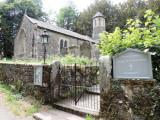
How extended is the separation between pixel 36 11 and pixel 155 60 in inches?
Result: 1343

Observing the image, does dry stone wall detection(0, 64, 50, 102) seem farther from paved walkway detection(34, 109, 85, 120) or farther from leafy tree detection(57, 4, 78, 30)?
leafy tree detection(57, 4, 78, 30)

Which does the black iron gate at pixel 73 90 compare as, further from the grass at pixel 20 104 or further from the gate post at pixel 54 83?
the grass at pixel 20 104

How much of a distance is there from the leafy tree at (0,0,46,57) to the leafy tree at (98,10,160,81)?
2868 cm

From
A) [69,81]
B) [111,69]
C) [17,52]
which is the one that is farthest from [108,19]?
[111,69]

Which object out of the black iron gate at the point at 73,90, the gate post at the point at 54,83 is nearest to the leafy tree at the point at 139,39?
the black iron gate at the point at 73,90

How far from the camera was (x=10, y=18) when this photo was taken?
3216 cm

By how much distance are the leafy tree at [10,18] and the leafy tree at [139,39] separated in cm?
2868

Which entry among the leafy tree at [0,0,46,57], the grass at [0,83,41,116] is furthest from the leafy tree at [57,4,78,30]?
the grass at [0,83,41,116]

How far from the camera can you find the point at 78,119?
566 centimetres

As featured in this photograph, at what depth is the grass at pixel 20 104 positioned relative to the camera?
691 cm

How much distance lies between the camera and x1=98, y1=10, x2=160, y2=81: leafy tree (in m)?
4.24

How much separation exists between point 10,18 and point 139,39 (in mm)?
31889

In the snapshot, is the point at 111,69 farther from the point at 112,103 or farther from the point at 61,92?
the point at 61,92

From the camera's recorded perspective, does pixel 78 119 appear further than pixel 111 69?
Yes
